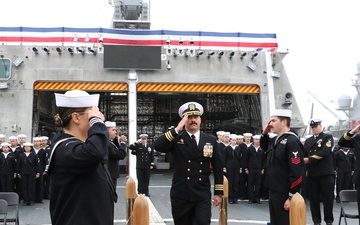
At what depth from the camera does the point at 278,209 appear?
575 centimetres

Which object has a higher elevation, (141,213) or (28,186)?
(141,213)

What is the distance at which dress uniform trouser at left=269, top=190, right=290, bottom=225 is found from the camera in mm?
5664

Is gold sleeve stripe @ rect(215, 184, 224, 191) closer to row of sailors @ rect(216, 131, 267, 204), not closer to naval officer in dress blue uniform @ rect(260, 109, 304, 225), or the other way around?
naval officer in dress blue uniform @ rect(260, 109, 304, 225)

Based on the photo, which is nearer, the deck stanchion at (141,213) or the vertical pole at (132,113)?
the deck stanchion at (141,213)

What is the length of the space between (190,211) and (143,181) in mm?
8246

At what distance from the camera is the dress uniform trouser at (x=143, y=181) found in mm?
13430

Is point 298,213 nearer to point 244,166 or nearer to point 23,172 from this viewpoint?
point 244,166

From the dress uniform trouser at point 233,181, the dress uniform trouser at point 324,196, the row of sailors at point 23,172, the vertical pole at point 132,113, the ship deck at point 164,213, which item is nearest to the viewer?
the dress uniform trouser at point 324,196

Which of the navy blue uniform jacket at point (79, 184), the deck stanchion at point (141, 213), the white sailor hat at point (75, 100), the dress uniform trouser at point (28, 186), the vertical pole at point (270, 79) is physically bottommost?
the dress uniform trouser at point (28, 186)

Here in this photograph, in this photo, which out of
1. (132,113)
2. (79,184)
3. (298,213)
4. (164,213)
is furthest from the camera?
(132,113)

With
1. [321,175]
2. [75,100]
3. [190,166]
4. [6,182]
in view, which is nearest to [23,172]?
[6,182]

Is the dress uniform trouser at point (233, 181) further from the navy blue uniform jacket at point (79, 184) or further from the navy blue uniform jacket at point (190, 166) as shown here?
the navy blue uniform jacket at point (79, 184)

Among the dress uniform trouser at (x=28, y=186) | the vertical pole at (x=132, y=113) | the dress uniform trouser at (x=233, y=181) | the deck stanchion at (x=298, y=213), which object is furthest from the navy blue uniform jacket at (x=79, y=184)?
the vertical pole at (x=132, y=113)

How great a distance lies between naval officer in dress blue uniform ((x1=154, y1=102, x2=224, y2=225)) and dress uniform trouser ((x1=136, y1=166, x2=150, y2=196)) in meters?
7.99
